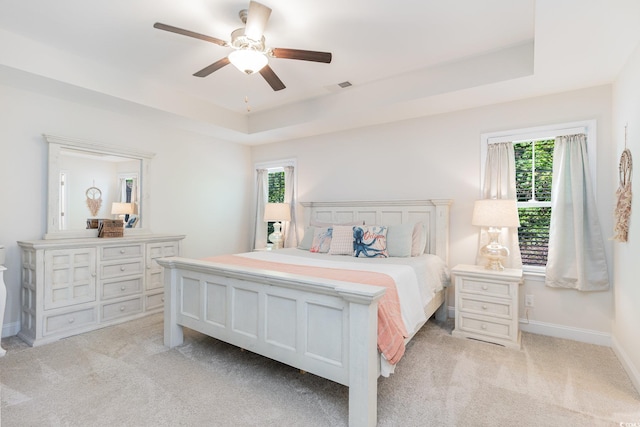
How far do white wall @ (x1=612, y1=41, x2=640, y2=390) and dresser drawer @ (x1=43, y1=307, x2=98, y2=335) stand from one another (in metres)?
4.67

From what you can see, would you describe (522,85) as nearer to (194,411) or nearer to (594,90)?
(594,90)

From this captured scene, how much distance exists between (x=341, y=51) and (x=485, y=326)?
9.57ft

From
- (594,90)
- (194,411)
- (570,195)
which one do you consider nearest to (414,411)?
(194,411)

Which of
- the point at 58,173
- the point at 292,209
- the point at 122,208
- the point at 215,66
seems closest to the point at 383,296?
the point at 215,66

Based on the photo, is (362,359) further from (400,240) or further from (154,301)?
(154,301)

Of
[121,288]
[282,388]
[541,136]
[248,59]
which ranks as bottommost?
[282,388]

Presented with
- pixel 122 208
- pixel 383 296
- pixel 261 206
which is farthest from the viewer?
pixel 261 206

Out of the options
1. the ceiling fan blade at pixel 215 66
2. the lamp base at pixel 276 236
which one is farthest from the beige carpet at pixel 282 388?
the ceiling fan blade at pixel 215 66

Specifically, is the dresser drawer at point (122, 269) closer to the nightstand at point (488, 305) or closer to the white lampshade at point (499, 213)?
the nightstand at point (488, 305)

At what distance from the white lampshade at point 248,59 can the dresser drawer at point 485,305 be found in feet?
9.04

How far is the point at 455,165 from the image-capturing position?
3.75m

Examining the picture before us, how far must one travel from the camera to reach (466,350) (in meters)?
2.84

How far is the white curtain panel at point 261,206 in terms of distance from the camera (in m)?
5.45

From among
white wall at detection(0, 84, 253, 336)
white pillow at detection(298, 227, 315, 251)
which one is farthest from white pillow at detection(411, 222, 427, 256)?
white wall at detection(0, 84, 253, 336)
